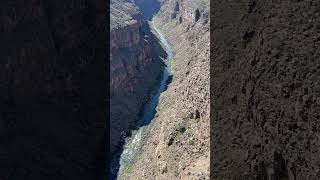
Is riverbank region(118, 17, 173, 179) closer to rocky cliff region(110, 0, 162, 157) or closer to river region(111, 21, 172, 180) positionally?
river region(111, 21, 172, 180)

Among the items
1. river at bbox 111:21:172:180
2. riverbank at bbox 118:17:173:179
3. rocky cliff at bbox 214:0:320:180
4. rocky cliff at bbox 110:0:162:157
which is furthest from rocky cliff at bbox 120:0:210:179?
rocky cliff at bbox 214:0:320:180
